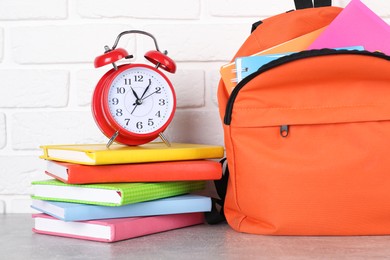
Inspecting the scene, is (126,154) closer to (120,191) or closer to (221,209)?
(120,191)

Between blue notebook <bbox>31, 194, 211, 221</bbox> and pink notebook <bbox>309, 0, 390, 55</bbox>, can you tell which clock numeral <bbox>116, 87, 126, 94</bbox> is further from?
pink notebook <bbox>309, 0, 390, 55</bbox>

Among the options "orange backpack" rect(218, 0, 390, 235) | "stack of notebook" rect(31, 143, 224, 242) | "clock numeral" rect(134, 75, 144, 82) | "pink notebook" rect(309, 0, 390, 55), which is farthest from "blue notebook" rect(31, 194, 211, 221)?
"pink notebook" rect(309, 0, 390, 55)

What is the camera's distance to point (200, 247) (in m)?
0.95

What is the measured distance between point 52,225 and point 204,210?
0.84 ft

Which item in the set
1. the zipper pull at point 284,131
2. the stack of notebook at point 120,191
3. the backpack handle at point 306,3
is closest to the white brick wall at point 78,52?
the backpack handle at point 306,3

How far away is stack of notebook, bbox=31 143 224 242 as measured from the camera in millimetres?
995

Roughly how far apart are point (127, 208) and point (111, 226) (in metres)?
0.05

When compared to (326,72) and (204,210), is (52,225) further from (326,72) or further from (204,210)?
(326,72)

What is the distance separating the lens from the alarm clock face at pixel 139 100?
1092 mm

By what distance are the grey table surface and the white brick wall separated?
292 mm

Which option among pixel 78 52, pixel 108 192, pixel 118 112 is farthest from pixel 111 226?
pixel 78 52

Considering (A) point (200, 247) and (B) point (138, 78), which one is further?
(B) point (138, 78)

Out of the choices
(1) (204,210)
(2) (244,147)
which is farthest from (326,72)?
(1) (204,210)

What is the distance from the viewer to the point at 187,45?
1.31 metres
